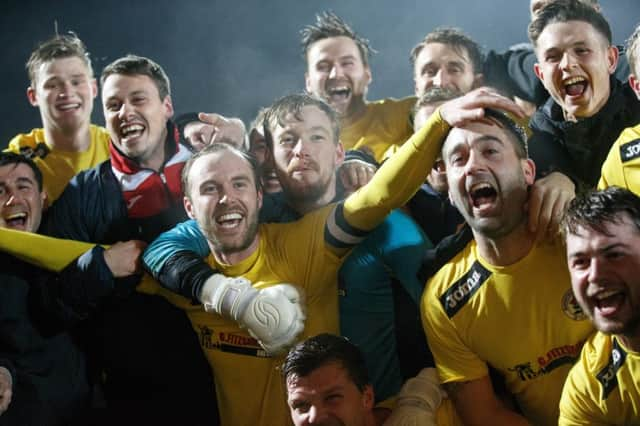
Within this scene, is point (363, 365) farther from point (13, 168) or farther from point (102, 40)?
point (102, 40)

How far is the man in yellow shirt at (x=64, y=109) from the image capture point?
9.36ft

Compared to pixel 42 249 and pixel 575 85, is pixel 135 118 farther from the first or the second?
pixel 575 85

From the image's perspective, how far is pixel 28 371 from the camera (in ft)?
7.38

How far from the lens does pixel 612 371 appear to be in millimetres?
1613

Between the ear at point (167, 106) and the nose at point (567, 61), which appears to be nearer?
the nose at point (567, 61)

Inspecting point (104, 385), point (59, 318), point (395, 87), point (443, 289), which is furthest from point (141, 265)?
point (395, 87)

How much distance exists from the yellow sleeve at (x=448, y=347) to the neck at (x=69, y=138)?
1573 mm

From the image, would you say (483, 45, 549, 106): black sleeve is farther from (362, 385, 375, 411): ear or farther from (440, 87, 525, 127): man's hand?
(362, 385, 375, 411): ear

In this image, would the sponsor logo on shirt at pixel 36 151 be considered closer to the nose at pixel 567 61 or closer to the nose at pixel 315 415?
the nose at pixel 315 415

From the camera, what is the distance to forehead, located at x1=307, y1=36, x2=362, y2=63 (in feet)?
9.42

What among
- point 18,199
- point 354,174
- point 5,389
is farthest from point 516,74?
Result: point 5,389

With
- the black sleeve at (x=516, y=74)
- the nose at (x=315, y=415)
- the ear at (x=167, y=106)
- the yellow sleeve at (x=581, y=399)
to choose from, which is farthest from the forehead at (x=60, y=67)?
the yellow sleeve at (x=581, y=399)

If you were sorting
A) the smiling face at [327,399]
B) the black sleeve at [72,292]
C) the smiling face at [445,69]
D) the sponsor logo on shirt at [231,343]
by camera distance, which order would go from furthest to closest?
the smiling face at [445,69], the black sleeve at [72,292], the sponsor logo on shirt at [231,343], the smiling face at [327,399]

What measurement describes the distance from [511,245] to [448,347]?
0.31m
